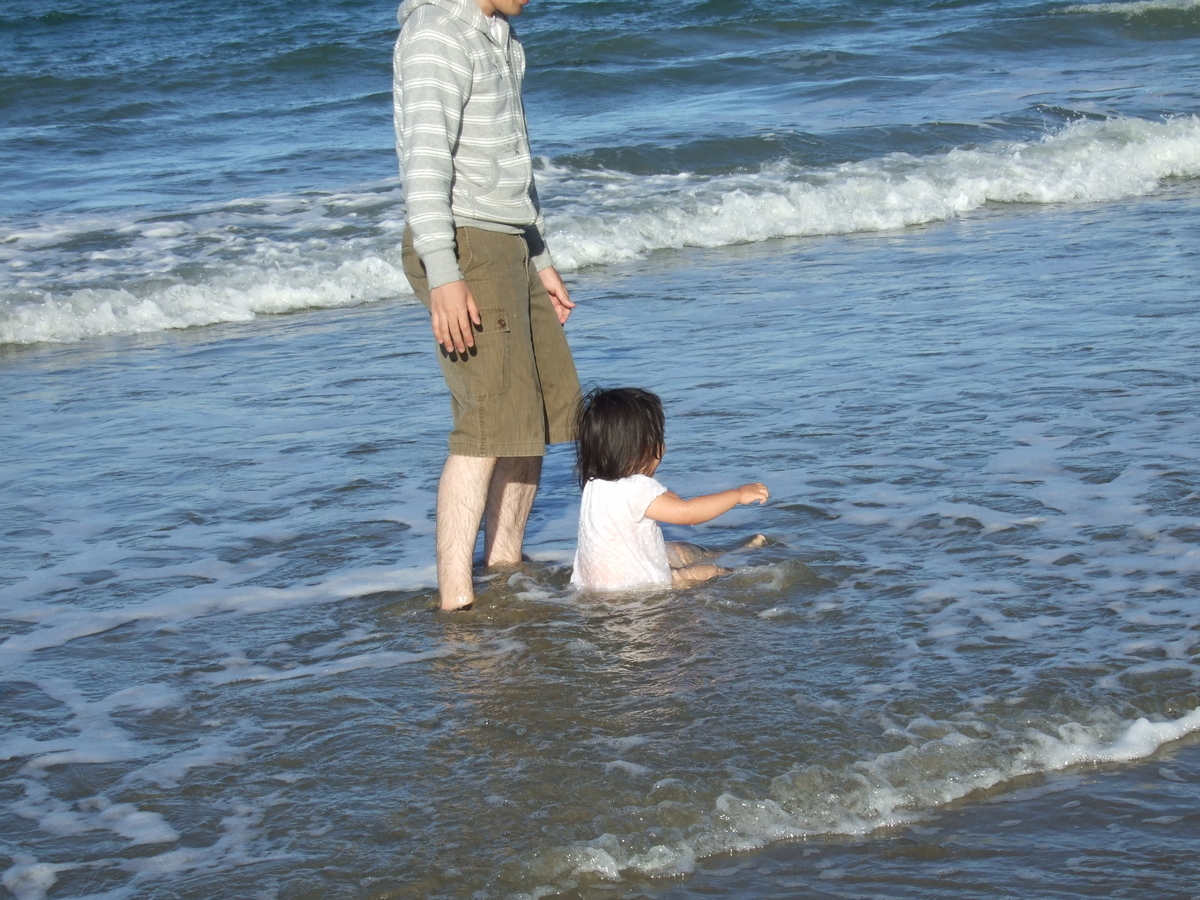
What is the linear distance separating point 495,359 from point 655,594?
91cm

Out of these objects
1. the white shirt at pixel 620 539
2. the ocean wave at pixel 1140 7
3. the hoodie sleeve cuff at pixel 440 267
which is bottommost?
the white shirt at pixel 620 539

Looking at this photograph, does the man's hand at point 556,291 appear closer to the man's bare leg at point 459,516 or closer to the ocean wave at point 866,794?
the man's bare leg at point 459,516

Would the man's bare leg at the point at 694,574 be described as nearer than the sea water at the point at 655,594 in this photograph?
No

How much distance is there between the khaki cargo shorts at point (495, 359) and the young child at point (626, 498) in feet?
0.59

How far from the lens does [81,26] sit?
24312 mm

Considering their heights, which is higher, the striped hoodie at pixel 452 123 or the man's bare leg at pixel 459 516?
the striped hoodie at pixel 452 123

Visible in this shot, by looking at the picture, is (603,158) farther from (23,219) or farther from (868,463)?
(868,463)

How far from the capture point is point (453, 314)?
3.62 m

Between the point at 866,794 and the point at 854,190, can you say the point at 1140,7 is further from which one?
the point at 866,794

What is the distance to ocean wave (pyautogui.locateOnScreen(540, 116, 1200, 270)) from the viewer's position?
10883 millimetres

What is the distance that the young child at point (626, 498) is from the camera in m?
3.99

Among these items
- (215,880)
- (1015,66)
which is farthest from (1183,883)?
(1015,66)

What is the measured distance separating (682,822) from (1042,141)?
11.9 meters


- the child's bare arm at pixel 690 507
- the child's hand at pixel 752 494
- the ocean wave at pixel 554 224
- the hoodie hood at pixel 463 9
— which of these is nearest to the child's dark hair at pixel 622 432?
the child's bare arm at pixel 690 507
